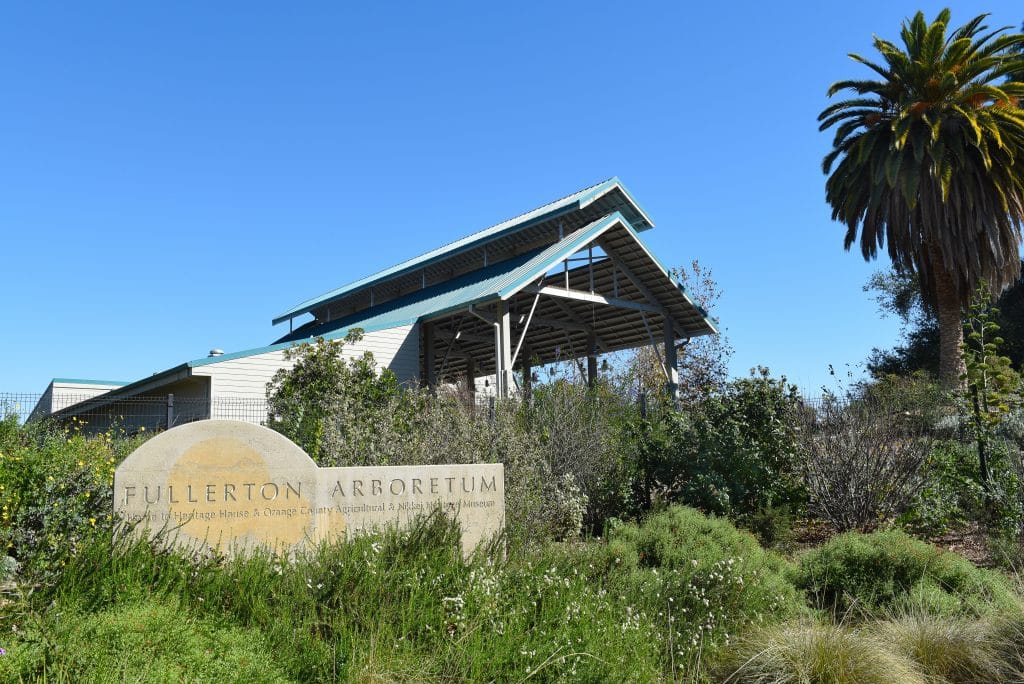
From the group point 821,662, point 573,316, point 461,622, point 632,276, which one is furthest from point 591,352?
point 461,622

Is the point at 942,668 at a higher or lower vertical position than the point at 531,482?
lower

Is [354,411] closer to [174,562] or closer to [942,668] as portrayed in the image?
[174,562]

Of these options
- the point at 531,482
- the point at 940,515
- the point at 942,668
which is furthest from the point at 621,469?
the point at 942,668

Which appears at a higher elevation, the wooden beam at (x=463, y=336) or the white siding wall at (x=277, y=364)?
the wooden beam at (x=463, y=336)

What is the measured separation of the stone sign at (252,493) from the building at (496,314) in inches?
322

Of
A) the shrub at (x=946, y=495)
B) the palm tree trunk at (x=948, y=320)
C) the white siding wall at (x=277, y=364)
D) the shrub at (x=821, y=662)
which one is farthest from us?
the palm tree trunk at (x=948, y=320)

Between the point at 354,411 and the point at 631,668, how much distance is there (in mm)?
8898

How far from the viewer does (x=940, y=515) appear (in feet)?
32.9

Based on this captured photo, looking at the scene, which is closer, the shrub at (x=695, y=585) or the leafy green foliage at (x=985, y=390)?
the shrub at (x=695, y=585)

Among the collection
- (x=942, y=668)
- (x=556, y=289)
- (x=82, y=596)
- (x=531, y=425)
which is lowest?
(x=942, y=668)

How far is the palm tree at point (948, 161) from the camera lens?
75.0 ft

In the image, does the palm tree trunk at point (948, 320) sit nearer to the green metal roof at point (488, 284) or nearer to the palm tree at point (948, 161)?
the palm tree at point (948, 161)

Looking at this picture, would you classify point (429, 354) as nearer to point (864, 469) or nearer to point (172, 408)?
point (172, 408)

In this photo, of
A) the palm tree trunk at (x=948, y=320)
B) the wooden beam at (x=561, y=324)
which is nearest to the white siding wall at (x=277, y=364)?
the wooden beam at (x=561, y=324)
